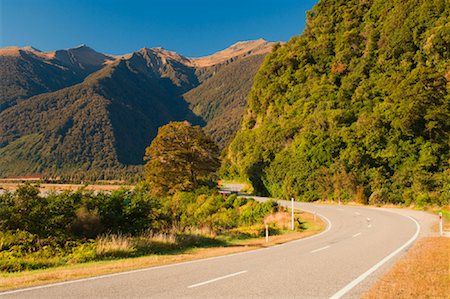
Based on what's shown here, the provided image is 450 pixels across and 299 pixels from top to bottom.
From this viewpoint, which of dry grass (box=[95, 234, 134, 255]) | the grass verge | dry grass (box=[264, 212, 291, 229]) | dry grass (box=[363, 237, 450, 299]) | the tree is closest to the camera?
dry grass (box=[363, 237, 450, 299])

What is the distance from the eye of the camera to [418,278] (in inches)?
315

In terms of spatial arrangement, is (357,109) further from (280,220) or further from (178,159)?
(280,220)

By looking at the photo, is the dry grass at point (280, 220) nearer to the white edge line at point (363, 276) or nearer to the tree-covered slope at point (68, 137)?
the white edge line at point (363, 276)

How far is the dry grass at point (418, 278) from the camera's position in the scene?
6793 millimetres

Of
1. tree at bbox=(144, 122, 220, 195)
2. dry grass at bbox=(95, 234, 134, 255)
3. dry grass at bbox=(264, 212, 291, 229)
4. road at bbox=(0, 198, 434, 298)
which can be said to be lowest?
dry grass at bbox=(264, 212, 291, 229)

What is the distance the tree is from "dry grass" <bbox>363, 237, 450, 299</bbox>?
3075 cm

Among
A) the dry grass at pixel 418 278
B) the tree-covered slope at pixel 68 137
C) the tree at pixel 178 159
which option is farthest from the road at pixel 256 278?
the tree-covered slope at pixel 68 137

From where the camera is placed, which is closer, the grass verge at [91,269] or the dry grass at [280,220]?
the grass verge at [91,269]

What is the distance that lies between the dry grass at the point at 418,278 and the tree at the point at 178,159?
3075 centimetres

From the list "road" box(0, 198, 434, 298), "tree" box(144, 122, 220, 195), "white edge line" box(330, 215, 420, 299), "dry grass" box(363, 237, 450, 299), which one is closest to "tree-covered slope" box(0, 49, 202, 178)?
"tree" box(144, 122, 220, 195)

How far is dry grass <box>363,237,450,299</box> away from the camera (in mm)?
6793

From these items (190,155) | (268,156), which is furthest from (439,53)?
(190,155)

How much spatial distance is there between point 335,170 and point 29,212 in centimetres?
3586

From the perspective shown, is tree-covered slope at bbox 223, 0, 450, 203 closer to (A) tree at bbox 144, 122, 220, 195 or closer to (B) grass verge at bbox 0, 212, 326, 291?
(A) tree at bbox 144, 122, 220, 195
